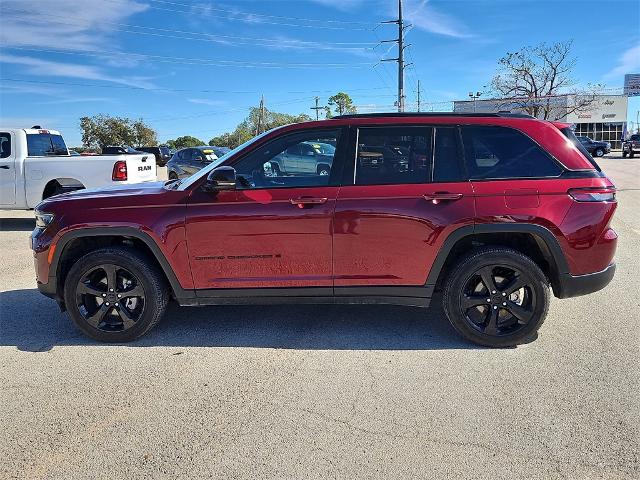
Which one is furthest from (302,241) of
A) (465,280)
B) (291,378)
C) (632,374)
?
(632,374)

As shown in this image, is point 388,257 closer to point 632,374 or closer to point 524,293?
point 524,293

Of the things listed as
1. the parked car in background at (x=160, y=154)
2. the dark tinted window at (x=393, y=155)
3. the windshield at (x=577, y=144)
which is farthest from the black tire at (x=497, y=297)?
the parked car in background at (x=160, y=154)

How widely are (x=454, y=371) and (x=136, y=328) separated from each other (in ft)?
8.31

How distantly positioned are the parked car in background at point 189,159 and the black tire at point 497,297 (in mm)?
14192

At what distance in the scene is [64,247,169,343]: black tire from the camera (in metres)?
3.84

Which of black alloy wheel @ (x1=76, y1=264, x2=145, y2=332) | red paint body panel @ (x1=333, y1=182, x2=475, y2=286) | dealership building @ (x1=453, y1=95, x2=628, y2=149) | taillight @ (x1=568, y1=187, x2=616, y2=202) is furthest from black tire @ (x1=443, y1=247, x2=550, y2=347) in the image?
dealership building @ (x1=453, y1=95, x2=628, y2=149)

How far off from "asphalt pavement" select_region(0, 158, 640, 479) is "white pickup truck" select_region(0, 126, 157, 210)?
4.90 m

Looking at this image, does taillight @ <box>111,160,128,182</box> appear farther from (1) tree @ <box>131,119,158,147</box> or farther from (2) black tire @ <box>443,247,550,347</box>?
(1) tree @ <box>131,119,158,147</box>

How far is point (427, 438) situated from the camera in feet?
8.69

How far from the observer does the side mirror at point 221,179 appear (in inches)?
140

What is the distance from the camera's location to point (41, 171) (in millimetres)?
8992

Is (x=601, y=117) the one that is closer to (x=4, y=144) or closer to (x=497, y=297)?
(x=4, y=144)

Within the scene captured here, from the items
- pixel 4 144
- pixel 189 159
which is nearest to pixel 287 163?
pixel 4 144

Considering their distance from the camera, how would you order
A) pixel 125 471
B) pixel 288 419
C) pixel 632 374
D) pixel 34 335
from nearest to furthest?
1. pixel 125 471
2. pixel 288 419
3. pixel 632 374
4. pixel 34 335
